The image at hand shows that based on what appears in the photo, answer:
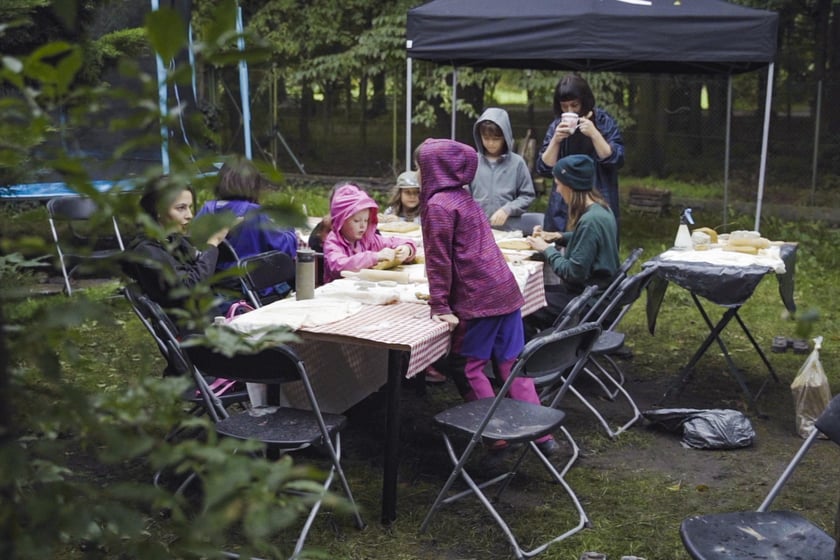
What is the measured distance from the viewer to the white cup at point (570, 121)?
6621 millimetres

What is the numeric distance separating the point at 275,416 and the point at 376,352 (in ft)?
4.05

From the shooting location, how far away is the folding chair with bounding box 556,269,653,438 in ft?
15.7

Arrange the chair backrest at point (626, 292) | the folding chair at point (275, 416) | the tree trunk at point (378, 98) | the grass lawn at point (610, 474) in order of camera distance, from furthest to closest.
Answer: the tree trunk at point (378, 98) < the chair backrest at point (626, 292) < the grass lawn at point (610, 474) < the folding chair at point (275, 416)

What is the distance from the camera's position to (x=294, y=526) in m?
4.03

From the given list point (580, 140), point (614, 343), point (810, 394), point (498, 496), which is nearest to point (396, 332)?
point (498, 496)

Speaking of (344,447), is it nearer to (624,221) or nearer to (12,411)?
(12,411)

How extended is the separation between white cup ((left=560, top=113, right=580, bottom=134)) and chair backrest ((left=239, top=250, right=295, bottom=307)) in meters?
2.26

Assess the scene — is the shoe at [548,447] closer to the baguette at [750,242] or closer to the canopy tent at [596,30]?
the baguette at [750,242]

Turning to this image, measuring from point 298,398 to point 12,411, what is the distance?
11.1 feet

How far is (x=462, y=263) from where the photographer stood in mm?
4363

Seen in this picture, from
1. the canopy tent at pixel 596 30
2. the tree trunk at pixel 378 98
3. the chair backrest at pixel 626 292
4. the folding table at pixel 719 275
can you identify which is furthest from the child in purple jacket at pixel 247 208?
the tree trunk at pixel 378 98

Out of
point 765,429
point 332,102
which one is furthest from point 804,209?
point 765,429

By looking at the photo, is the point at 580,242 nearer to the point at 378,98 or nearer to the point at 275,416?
the point at 275,416

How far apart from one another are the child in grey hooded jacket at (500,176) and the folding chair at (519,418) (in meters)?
2.72
